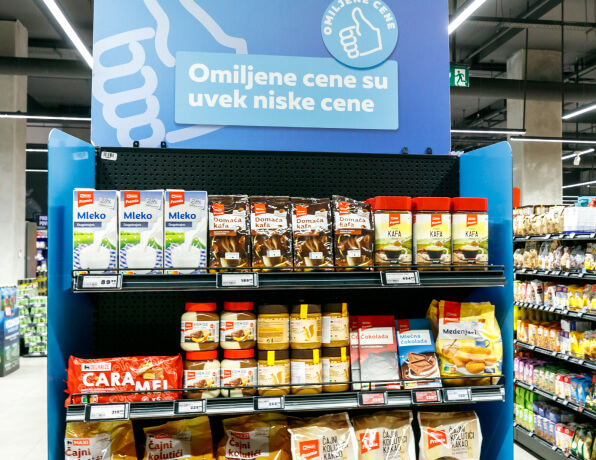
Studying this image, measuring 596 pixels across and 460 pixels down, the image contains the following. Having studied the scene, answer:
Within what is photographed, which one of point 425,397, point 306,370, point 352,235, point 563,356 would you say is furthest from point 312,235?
point 563,356

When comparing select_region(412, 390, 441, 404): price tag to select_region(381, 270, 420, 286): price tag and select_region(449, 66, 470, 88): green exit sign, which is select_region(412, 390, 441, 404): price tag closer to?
select_region(381, 270, 420, 286): price tag

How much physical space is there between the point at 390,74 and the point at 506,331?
1221 mm

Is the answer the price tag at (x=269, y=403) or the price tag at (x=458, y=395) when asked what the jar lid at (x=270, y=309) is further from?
the price tag at (x=458, y=395)

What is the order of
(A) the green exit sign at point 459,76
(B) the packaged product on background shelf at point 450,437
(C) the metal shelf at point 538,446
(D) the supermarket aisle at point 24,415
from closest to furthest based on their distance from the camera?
(B) the packaged product on background shelf at point 450,437 < (C) the metal shelf at point 538,446 < (D) the supermarket aisle at point 24,415 < (A) the green exit sign at point 459,76

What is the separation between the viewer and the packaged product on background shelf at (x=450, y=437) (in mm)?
2008

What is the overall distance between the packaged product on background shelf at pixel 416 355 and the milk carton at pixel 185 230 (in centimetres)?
78

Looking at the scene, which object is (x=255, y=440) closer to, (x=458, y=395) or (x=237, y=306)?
(x=237, y=306)

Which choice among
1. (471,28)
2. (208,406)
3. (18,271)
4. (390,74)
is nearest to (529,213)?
(390,74)

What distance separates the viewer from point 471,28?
37.6 ft

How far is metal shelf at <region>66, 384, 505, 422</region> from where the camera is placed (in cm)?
166

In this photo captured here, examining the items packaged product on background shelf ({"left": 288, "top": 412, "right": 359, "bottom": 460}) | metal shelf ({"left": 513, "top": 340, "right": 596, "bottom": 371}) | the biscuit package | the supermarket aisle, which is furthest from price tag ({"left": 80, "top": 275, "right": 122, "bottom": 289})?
metal shelf ({"left": 513, "top": 340, "right": 596, "bottom": 371})

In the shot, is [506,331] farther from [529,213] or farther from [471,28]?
[471,28]

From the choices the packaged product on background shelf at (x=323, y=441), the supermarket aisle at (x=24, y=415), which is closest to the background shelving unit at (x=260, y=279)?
the packaged product on background shelf at (x=323, y=441)

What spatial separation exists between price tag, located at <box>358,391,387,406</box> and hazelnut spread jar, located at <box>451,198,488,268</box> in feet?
1.79
